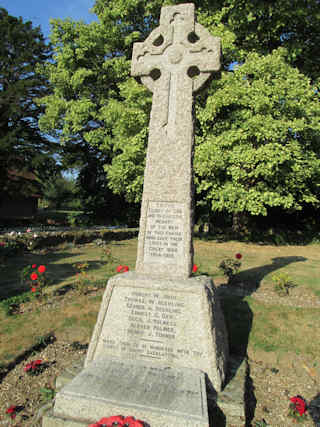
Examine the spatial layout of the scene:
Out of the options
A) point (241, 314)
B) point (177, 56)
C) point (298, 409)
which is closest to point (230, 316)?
point (241, 314)

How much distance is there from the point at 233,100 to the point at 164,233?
33.8 ft

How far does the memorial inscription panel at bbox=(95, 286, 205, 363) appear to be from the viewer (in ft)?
11.5

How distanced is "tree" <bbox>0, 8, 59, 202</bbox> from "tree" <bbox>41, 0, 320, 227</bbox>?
6.03m

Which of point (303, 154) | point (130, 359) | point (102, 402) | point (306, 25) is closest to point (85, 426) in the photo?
point (102, 402)

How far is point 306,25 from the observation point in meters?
14.8

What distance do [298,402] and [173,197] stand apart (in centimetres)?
284

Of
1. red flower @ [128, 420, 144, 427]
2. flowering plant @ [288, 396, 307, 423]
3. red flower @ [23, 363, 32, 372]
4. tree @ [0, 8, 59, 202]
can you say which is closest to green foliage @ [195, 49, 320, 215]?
flowering plant @ [288, 396, 307, 423]

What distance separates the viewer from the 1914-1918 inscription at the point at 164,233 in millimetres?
4172

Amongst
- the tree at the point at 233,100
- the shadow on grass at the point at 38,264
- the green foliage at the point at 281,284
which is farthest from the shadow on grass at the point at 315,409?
the tree at the point at 233,100

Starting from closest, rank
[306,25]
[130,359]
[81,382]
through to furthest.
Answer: [81,382], [130,359], [306,25]

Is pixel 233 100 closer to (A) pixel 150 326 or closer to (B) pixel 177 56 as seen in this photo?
(B) pixel 177 56

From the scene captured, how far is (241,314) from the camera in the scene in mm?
5906

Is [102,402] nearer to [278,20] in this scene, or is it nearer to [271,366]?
[271,366]

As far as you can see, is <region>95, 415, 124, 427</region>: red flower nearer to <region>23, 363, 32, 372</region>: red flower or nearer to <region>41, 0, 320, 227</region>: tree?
<region>23, 363, 32, 372</region>: red flower
